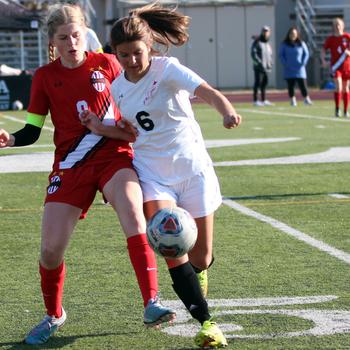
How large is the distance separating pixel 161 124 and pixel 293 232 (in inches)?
136

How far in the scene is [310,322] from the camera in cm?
607

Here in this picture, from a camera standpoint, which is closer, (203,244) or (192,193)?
(192,193)

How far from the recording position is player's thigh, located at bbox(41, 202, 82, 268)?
5.93 meters

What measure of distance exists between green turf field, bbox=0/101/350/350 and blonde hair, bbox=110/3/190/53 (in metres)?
1.53

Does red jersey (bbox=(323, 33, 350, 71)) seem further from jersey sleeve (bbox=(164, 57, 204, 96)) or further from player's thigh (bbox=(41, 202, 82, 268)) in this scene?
player's thigh (bbox=(41, 202, 82, 268))

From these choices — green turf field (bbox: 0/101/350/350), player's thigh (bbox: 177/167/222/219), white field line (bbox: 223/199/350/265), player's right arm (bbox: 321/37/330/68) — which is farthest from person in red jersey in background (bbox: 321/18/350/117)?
player's thigh (bbox: 177/167/222/219)

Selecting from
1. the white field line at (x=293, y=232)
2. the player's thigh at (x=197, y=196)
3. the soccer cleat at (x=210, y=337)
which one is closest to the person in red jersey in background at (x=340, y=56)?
the white field line at (x=293, y=232)

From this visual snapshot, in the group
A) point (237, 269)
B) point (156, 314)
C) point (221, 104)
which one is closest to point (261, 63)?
point (237, 269)

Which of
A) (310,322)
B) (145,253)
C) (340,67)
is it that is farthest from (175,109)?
(340,67)

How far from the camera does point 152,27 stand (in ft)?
20.8

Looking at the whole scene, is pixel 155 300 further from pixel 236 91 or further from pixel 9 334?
pixel 236 91

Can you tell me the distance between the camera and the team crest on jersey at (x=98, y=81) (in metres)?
6.29

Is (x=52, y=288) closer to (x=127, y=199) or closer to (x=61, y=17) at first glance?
(x=127, y=199)

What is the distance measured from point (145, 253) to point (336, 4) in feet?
136
